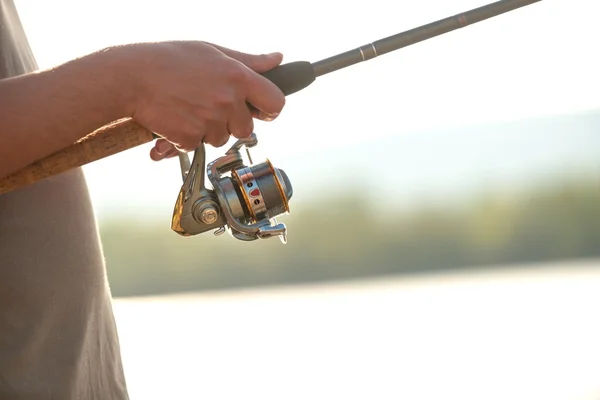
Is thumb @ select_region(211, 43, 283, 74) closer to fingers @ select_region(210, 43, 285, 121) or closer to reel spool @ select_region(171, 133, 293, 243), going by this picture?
fingers @ select_region(210, 43, 285, 121)

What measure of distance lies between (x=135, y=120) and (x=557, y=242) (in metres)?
8.81

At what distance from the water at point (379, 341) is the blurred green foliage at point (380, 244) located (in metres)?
0.58

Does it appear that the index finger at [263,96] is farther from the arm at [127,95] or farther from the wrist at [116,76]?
the wrist at [116,76]

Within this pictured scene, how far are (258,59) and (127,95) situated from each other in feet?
0.64

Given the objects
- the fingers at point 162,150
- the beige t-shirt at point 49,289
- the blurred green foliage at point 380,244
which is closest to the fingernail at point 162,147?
the fingers at point 162,150

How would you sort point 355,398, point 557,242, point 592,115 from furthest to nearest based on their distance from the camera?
point 592,115 → point 557,242 → point 355,398

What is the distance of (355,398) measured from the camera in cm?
480

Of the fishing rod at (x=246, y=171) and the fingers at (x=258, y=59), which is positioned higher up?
the fingers at (x=258, y=59)

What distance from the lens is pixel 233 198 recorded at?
1477 millimetres

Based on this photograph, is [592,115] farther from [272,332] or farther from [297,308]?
[272,332]

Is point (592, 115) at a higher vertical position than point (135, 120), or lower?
lower

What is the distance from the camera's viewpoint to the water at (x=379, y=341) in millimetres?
4945

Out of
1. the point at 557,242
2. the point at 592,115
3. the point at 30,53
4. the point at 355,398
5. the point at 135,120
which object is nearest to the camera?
the point at 135,120

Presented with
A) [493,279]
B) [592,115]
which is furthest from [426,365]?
[592,115]
